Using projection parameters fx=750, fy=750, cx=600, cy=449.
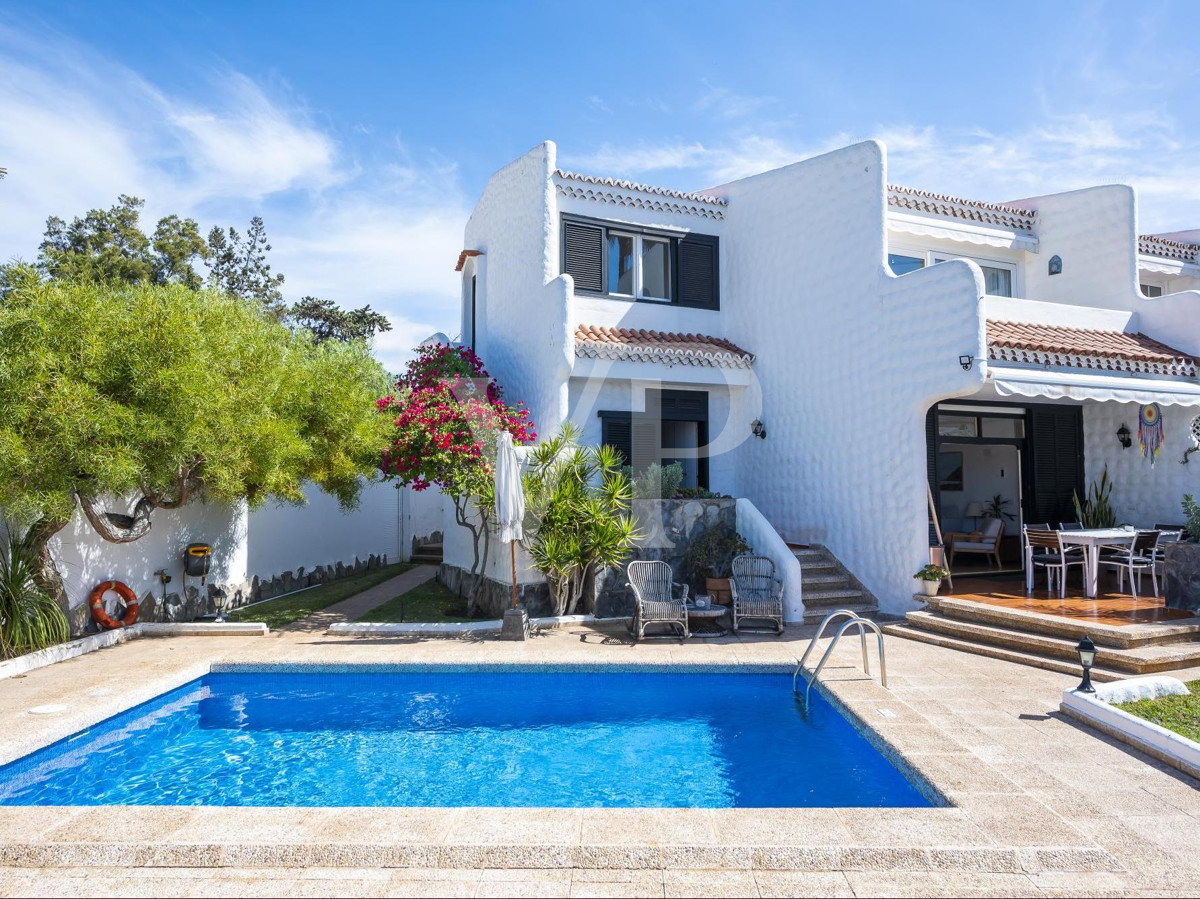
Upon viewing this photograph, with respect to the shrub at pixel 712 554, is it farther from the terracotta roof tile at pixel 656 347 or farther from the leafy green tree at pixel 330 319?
the leafy green tree at pixel 330 319

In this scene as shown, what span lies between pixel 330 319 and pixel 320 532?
116 feet

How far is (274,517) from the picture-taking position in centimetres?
2067

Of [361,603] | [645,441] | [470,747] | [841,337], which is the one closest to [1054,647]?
[841,337]

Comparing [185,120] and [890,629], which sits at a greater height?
[185,120]

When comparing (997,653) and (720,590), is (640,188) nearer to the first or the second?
(720,590)

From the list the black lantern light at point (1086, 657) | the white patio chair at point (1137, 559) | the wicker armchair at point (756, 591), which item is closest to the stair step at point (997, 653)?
the black lantern light at point (1086, 657)

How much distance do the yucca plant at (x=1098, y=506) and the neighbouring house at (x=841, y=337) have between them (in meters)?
0.25

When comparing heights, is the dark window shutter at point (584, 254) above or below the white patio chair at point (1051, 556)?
above

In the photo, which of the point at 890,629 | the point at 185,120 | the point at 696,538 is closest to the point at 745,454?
the point at 696,538

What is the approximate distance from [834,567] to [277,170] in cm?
1906

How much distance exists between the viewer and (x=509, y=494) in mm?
14828

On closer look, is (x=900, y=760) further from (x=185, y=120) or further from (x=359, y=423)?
(x=185, y=120)

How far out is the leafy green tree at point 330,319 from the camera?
54.7 m

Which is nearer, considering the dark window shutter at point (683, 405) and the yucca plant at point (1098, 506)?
the yucca plant at point (1098, 506)
